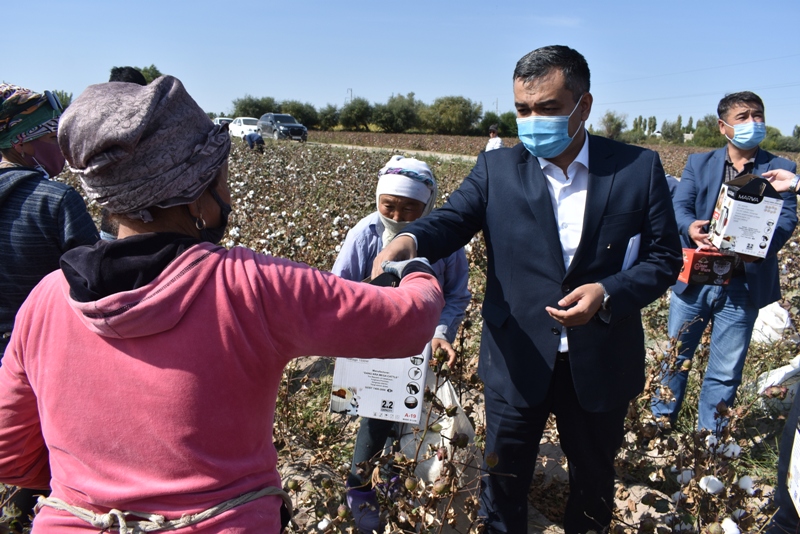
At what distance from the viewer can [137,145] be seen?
1.06m

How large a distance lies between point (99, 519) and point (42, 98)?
180 centimetres

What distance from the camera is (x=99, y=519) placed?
44.3 inches

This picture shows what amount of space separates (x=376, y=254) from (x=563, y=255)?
87cm

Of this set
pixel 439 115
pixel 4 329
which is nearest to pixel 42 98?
pixel 4 329

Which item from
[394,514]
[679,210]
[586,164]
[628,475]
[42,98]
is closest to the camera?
[394,514]

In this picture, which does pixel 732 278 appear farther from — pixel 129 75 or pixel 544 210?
pixel 129 75

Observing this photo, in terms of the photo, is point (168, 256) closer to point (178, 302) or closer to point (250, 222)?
point (178, 302)

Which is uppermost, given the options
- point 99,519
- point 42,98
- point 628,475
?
point 42,98

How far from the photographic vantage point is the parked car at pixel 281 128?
29.4 metres

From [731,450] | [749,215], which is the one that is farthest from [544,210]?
[749,215]

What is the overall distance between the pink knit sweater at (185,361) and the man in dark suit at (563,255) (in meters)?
0.80

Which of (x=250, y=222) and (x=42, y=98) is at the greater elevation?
(x=42, y=98)

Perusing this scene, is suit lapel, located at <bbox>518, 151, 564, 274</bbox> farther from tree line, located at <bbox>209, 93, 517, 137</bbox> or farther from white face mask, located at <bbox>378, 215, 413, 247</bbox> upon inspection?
tree line, located at <bbox>209, 93, 517, 137</bbox>

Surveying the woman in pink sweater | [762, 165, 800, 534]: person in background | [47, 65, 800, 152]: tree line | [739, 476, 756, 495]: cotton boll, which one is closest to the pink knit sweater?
the woman in pink sweater
